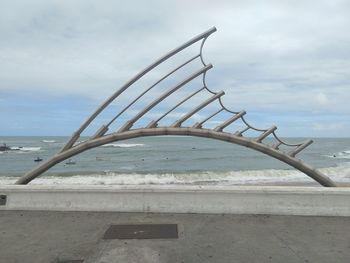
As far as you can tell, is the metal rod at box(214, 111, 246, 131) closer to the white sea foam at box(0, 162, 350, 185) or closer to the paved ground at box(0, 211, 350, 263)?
the paved ground at box(0, 211, 350, 263)

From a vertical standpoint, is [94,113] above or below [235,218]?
above

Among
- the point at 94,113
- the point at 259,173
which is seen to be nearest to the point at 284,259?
the point at 94,113

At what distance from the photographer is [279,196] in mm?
6656

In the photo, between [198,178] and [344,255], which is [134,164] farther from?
[344,255]

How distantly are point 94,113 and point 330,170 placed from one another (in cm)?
3328

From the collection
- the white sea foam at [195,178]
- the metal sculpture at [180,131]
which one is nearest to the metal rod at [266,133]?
the metal sculpture at [180,131]

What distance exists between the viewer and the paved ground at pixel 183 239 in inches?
186

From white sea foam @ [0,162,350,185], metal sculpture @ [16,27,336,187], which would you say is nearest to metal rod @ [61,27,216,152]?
metal sculpture @ [16,27,336,187]

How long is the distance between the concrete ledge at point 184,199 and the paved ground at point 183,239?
171mm

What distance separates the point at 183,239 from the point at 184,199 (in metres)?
1.38

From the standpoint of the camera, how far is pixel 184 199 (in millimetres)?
6699

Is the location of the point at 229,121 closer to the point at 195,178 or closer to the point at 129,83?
the point at 129,83

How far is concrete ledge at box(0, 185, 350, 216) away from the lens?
21.7ft

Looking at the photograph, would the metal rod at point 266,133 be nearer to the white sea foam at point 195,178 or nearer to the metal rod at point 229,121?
the metal rod at point 229,121
